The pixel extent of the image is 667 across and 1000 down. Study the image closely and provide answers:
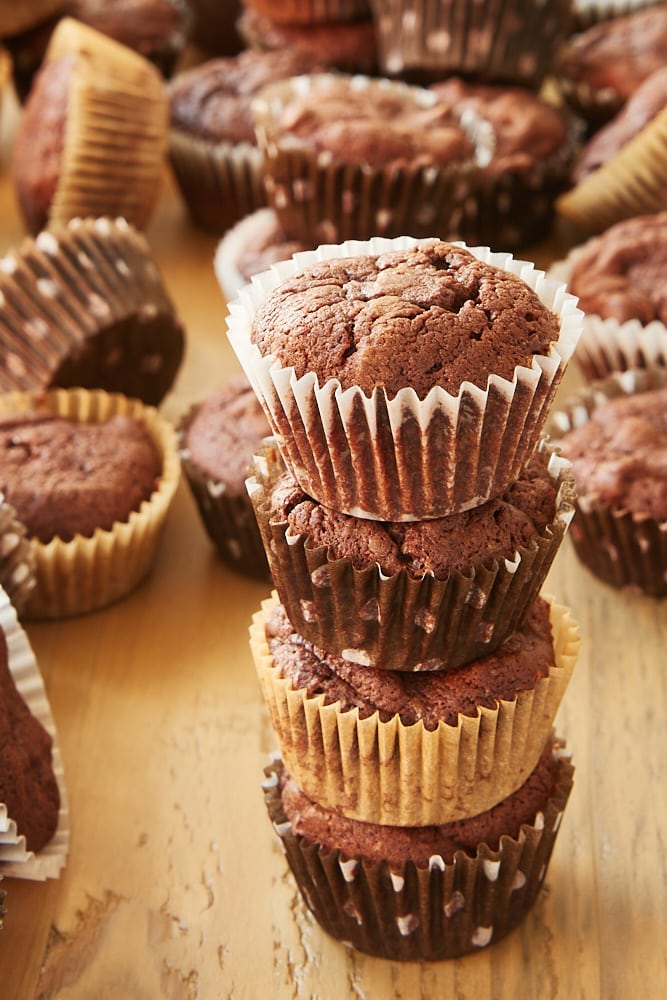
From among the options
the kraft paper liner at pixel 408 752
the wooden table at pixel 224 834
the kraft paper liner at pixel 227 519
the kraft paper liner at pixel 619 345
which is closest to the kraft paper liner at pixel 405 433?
the kraft paper liner at pixel 408 752

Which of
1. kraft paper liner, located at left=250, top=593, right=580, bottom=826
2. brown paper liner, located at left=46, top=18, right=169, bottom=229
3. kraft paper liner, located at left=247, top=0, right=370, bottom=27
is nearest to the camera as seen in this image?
kraft paper liner, located at left=250, top=593, right=580, bottom=826

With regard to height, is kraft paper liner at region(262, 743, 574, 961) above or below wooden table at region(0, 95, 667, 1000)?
above

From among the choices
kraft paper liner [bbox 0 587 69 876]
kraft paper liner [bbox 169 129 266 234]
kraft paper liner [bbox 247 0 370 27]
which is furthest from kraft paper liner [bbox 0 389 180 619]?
kraft paper liner [bbox 247 0 370 27]

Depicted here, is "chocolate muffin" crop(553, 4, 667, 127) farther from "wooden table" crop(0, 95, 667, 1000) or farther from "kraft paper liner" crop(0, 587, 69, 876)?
A: "kraft paper liner" crop(0, 587, 69, 876)

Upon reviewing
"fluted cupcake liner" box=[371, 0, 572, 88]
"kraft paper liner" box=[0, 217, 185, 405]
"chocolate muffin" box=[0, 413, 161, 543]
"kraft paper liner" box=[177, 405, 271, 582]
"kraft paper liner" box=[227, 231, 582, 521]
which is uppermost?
"kraft paper liner" box=[227, 231, 582, 521]

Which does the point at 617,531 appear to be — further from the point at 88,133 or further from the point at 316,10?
the point at 316,10

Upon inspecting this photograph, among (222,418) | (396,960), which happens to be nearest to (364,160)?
(222,418)

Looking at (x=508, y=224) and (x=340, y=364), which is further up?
(x=340, y=364)

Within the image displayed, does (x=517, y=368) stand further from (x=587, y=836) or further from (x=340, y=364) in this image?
(x=587, y=836)
